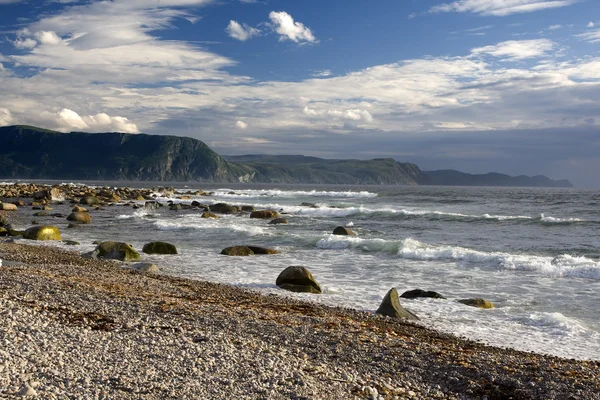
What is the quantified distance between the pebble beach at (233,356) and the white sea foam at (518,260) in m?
9.30

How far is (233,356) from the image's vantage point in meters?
7.11

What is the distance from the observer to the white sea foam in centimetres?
1755

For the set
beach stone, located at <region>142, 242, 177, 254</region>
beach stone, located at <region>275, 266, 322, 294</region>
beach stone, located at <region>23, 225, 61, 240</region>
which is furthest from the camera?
beach stone, located at <region>23, 225, 61, 240</region>

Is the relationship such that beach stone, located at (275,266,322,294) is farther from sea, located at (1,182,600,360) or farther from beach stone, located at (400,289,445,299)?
beach stone, located at (400,289,445,299)

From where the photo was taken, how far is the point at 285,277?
14.5 m

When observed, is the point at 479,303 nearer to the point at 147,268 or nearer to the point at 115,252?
the point at 147,268

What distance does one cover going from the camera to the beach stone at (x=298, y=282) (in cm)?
1405

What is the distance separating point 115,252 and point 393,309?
1129 centimetres

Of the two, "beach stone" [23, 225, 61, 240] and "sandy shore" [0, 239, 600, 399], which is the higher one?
"sandy shore" [0, 239, 600, 399]

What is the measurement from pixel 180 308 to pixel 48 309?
7.64ft

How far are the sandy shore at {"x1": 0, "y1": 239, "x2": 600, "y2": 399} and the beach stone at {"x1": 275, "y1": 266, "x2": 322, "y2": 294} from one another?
9.37ft

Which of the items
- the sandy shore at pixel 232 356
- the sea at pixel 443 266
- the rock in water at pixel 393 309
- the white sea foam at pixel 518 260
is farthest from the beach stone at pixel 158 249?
the rock in water at pixel 393 309

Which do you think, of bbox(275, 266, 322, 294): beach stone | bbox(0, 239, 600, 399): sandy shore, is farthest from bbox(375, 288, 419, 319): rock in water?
bbox(275, 266, 322, 294): beach stone

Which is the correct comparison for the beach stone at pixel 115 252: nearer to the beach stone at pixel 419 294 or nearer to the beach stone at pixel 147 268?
the beach stone at pixel 147 268
